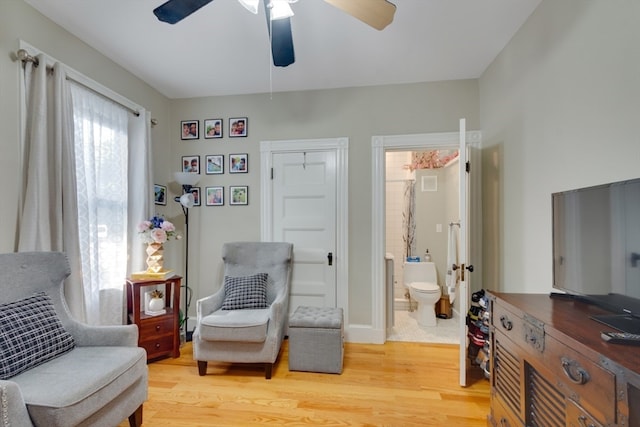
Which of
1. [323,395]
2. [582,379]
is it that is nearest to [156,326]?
[323,395]

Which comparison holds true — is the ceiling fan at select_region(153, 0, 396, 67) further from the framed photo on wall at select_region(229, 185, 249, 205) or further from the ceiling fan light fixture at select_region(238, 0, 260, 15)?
the framed photo on wall at select_region(229, 185, 249, 205)

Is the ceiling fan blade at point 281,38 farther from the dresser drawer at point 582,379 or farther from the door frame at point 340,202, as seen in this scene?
the dresser drawer at point 582,379

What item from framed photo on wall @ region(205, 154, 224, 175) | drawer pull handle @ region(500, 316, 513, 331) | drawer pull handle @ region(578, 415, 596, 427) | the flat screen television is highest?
framed photo on wall @ region(205, 154, 224, 175)

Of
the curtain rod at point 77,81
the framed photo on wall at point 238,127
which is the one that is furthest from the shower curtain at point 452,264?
the curtain rod at point 77,81

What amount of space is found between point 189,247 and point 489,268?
10.6ft

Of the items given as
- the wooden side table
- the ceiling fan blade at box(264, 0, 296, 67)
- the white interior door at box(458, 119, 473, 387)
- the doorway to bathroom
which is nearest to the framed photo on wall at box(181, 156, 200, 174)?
the wooden side table

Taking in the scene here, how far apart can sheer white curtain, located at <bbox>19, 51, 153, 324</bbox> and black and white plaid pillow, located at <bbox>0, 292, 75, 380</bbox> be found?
43cm

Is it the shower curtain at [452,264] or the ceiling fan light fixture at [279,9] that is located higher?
the ceiling fan light fixture at [279,9]

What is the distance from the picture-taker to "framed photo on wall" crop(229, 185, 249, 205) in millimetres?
3164

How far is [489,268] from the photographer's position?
2.64 m

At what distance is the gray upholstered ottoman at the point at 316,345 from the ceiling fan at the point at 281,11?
2090mm

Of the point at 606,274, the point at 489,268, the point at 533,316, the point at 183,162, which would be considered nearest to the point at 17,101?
the point at 183,162

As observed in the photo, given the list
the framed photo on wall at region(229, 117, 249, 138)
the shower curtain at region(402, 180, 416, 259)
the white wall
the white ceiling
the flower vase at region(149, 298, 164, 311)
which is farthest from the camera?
the shower curtain at region(402, 180, 416, 259)

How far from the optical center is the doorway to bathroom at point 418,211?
13.1ft
